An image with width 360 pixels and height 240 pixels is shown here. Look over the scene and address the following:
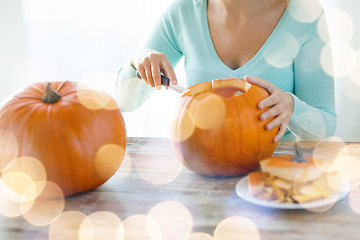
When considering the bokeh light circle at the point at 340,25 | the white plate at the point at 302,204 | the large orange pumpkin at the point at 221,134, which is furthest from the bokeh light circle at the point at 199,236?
the bokeh light circle at the point at 340,25

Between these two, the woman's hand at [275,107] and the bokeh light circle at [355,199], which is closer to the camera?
the bokeh light circle at [355,199]

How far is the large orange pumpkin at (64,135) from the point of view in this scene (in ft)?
1.94

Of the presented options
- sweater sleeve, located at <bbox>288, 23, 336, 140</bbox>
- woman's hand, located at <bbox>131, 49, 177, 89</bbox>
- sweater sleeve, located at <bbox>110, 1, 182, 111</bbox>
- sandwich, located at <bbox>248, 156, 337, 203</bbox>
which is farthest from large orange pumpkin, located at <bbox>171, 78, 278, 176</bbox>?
sweater sleeve, located at <bbox>110, 1, 182, 111</bbox>

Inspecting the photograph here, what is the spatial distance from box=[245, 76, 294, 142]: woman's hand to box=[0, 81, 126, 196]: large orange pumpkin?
0.96 ft

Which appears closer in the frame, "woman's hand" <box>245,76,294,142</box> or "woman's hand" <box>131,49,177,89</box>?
"woman's hand" <box>245,76,294,142</box>

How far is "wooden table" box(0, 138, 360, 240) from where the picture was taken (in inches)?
19.0

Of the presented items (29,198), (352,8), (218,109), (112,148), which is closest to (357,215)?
(218,109)

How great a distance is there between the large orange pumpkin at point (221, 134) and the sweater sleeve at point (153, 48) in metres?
0.61

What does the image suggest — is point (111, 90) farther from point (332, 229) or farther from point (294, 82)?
point (332, 229)

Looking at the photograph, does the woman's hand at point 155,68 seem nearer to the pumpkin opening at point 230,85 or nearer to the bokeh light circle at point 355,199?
the pumpkin opening at point 230,85

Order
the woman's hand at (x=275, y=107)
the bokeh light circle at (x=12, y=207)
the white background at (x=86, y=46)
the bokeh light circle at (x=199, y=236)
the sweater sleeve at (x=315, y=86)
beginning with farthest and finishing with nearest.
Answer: the white background at (x=86, y=46) < the sweater sleeve at (x=315, y=86) < the woman's hand at (x=275, y=107) < the bokeh light circle at (x=12, y=207) < the bokeh light circle at (x=199, y=236)

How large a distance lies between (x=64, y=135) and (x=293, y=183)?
0.38 m

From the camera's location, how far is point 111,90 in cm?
133

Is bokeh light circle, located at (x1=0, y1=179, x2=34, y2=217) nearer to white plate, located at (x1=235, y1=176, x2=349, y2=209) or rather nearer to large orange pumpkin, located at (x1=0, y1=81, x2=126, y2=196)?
large orange pumpkin, located at (x1=0, y1=81, x2=126, y2=196)
